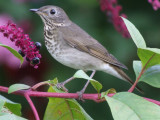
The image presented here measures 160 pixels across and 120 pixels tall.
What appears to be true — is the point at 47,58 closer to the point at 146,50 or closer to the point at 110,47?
the point at 110,47

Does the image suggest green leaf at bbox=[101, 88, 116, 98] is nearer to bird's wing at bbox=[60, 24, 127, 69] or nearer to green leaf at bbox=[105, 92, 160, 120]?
green leaf at bbox=[105, 92, 160, 120]

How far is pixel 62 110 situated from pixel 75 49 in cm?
160

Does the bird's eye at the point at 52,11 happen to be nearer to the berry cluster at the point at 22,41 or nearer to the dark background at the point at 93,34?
the dark background at the point at 93,34

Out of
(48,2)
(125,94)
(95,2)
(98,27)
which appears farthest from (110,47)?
(125,94)

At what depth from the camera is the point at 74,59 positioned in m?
3.65

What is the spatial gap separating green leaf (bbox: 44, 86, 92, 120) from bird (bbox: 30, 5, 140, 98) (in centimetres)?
129

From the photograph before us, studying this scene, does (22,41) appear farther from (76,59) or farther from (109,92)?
(76,59)

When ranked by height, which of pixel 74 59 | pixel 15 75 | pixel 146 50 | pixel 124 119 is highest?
pixel 146 50

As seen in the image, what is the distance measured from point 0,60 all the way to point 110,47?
1.34 meters

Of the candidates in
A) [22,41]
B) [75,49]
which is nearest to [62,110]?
[22,41]

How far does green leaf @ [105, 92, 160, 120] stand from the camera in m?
1.76

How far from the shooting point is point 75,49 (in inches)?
149

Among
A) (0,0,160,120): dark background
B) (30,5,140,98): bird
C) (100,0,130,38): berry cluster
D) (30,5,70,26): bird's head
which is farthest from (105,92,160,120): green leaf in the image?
(0,0,160,120): dark background

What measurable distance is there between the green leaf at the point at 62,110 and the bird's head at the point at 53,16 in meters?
1.62
